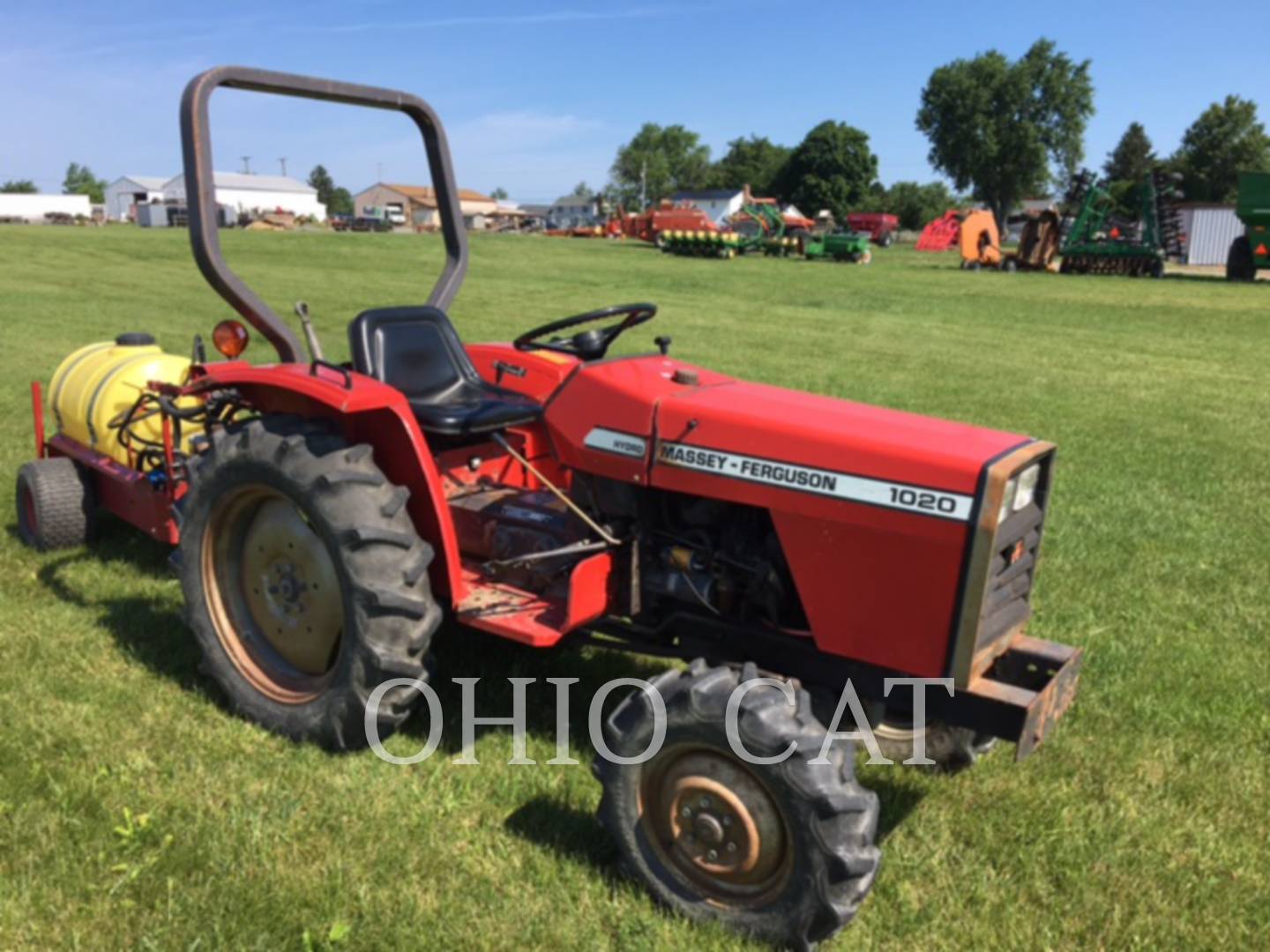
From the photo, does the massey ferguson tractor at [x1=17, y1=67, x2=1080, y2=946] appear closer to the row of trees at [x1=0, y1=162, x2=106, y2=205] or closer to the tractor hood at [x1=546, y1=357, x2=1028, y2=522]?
the tractor hood at [x1=546, y1=357, x2=1028, y2=522]

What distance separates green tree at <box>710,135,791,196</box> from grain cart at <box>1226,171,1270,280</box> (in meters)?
73.4

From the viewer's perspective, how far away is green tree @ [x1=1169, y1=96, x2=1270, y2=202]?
213 ft

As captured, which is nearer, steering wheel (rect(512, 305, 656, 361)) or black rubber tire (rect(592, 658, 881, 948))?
black rubber tire (rect(592, 658, 881, 948))

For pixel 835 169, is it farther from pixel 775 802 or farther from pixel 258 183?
pixel 775 802

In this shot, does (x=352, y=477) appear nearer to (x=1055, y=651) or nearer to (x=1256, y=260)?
(x=1055, y=651)

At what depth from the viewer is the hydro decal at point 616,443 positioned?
118 inches

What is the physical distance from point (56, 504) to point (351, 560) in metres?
2.60

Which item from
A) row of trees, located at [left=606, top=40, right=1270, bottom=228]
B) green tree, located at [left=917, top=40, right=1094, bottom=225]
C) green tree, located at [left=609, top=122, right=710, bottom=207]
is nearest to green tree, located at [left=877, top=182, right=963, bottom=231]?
row of trees, located at [left=606, top=40, right=1270, bottom=228]

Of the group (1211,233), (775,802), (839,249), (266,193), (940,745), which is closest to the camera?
(775,802)

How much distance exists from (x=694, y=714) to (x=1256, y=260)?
92.3 feet

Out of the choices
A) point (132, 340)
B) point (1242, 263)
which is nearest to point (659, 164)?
point (1242, 263)

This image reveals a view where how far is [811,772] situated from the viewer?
7.76ft

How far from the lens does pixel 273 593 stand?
348 centimetres

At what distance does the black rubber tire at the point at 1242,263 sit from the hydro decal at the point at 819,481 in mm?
27579
